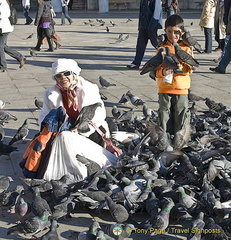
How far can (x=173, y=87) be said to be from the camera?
5188 millimetres

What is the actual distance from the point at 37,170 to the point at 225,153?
1.87 metres

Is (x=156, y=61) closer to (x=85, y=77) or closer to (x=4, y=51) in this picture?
(x=85, y=77)

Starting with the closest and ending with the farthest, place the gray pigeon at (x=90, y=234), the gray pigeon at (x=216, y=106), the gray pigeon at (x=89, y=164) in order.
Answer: the gray pigeon at (x=90, y=234) → the gray pigeon at (x=89, y=164) → the gray pigeon at (x=216, y=106)

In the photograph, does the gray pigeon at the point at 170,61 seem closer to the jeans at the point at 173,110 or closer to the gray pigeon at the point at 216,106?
the jeans at the point at 173,110

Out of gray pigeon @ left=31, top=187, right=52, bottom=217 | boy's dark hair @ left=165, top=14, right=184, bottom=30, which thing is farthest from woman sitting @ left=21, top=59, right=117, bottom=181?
boy's dark hair @ left=165, top=14, right=184, bottom=30

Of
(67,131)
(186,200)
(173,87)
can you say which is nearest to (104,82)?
(173,87)

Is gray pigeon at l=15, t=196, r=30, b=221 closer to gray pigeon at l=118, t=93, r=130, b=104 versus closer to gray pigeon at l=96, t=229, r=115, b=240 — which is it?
gray pigeon at l=96, t=229, r=115, b=240

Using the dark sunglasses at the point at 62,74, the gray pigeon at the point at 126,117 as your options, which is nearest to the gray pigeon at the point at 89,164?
the dark sunglasses at the point at 62,74

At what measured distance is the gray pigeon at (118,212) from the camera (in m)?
3.72

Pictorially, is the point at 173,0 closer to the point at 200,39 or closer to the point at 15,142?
the point at 200,39

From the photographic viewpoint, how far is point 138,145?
468 centimetres

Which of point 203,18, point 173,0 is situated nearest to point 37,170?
point 203,18

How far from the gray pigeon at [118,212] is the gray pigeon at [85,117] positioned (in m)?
1.00

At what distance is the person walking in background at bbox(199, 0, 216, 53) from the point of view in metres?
Answer: 11.8
